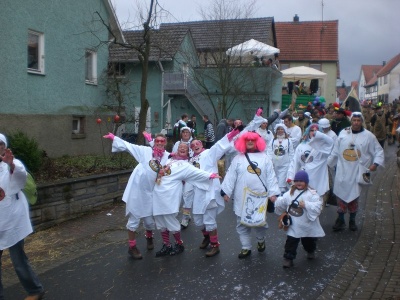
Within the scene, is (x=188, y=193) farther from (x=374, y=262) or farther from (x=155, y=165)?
(x=374, y=262)

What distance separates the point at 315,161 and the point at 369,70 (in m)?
107

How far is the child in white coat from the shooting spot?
22.5 feet

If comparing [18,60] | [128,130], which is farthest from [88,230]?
[128,130]

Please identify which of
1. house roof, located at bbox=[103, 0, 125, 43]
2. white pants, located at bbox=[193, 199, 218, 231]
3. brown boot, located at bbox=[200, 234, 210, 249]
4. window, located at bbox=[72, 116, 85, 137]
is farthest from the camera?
house roof, located at bbox=[103, 0, 125, 43]

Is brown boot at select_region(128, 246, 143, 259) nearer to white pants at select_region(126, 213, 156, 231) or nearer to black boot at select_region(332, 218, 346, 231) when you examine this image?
white pants at select_region(126, 213, 156, 231)

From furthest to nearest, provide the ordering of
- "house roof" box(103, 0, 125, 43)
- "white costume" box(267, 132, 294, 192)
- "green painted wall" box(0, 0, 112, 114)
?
"house roof" box(103, 0, 125, 43) → "green painted wall" box(0, 0, 112, 114) → "white costume" box(267, 132, 294, 192)

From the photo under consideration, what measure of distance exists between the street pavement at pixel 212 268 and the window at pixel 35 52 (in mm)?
6576

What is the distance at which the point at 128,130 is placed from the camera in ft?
69.3

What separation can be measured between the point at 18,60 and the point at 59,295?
9061 mm

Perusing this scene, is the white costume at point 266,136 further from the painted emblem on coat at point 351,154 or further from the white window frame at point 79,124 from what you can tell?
the white window frame at point 79,124

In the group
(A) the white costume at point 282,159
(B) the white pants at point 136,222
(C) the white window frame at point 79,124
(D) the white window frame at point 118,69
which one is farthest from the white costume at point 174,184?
(D) the white window frame at point 118,69

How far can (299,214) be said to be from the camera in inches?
273

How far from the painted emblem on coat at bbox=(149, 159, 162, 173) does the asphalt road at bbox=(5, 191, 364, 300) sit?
4.12ft

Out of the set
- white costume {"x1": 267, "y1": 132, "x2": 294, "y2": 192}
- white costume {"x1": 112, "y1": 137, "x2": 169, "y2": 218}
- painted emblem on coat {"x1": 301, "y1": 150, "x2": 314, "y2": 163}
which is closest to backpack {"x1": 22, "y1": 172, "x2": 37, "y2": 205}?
white costume {"x1": 112, "y1": 137, "x2": 169, "y2": 218}
